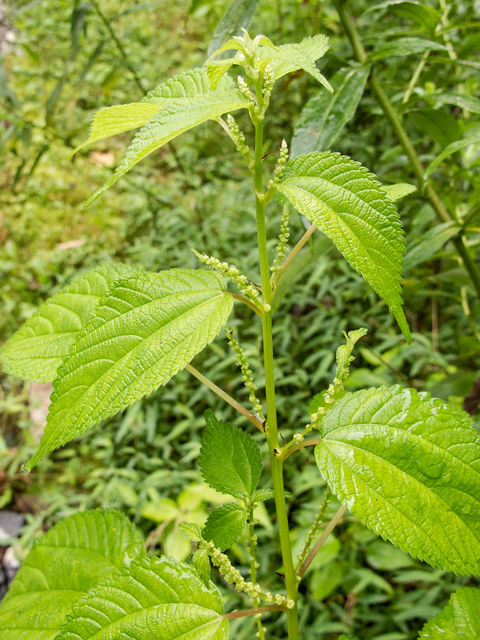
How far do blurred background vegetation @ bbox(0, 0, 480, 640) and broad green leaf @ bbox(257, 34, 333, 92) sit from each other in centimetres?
37

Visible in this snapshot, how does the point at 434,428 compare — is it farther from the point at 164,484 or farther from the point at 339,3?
the point at 164,484

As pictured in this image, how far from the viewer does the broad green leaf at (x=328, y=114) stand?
0.95 m

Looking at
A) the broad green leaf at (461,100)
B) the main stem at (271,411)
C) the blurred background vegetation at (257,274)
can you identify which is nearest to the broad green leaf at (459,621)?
the main stem at (271,411)

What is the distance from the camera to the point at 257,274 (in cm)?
231

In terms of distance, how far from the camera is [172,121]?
467mm

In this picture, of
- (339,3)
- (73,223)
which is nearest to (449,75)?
(339,3)

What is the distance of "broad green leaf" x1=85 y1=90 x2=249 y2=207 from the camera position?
0.44 metres

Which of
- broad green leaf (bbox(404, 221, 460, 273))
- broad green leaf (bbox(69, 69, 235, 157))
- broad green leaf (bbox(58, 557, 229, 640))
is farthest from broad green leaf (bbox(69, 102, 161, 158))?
broad green leaf (bbox(404, 221, 460, 273))

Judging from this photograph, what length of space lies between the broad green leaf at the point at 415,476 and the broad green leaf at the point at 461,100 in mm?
767

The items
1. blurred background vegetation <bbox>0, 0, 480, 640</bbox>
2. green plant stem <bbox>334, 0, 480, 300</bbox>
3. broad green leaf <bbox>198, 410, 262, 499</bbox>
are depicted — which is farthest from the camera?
blurred background vegetation <bbox>0, 0, 480, 640</bbox>

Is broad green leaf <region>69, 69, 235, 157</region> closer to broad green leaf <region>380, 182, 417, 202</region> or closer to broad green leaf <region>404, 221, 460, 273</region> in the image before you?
broad green leaf <region>380, 182, 417, 202</region>

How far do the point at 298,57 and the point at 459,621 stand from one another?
0.74 metres

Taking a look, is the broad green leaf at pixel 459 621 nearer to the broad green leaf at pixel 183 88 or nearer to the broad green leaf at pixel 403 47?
the broad green leaf at pixel 183 88

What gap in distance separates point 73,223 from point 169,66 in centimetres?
175
